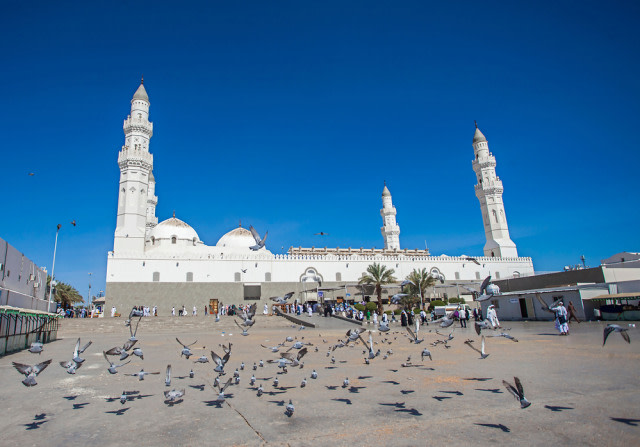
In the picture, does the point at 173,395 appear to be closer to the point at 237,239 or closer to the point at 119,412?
the point at 119,412

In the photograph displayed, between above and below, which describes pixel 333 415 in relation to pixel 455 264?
below

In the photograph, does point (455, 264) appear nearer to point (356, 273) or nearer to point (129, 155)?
point (356, 273)

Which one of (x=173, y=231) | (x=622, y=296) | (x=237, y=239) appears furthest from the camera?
(x=237, y=239)

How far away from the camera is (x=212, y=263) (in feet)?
130

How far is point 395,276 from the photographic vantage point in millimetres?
44906

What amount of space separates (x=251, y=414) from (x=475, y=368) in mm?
4201

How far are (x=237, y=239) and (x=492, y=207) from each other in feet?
107

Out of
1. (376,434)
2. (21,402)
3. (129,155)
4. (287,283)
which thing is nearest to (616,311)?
(376,434)

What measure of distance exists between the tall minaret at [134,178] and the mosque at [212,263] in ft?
0.30

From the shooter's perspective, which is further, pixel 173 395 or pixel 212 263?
pixel 212 263

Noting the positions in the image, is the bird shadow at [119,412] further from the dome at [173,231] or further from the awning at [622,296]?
the dome at [173,231]

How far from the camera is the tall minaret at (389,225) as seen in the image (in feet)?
199

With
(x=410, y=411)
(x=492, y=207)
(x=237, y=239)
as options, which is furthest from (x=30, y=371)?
(x=492, y=207)

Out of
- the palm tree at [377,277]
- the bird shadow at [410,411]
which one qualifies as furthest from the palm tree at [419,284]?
the bird shadow at [410,411]
